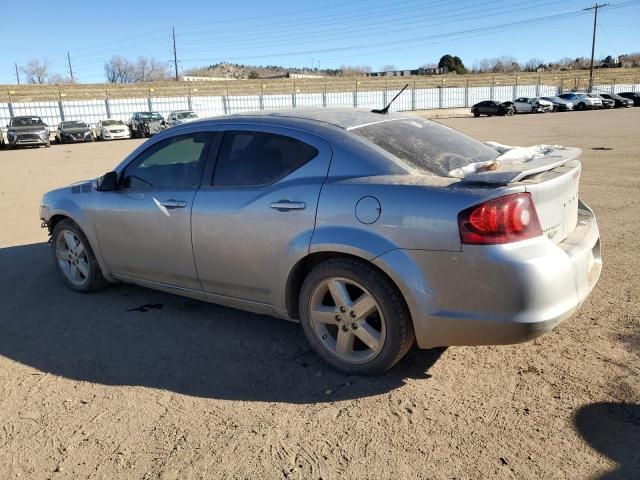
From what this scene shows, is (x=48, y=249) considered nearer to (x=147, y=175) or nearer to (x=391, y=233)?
(x=147, y=175)

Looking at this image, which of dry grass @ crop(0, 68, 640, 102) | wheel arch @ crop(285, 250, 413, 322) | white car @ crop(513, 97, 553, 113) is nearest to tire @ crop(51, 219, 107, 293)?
wheel arch @ crop(285, 250, 413, 322)

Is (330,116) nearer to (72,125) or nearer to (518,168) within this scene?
(518,168)

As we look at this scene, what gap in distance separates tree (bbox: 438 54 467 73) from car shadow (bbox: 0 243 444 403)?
357 ft

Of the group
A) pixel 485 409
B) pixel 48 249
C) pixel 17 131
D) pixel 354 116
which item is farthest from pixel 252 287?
pixel 17 131

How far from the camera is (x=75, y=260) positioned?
5.08 m

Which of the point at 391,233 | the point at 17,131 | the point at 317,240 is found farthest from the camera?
the point at 17,131

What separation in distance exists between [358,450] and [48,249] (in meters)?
5.50

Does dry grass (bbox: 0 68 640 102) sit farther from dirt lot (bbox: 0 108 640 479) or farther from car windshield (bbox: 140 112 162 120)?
dirt lot (bbox: 0 108 640 479)

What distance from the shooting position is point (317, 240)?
128 inches

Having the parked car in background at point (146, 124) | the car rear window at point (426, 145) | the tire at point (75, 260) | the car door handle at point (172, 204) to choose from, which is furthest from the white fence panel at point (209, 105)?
the car rear window at point (426, 145)

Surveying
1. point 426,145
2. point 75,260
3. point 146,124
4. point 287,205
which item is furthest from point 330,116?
point 146,124

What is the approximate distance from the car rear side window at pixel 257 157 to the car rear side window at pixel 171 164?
0.23m

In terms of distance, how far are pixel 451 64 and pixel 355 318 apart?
112 m

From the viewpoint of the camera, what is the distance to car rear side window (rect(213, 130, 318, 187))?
11.6 feet
